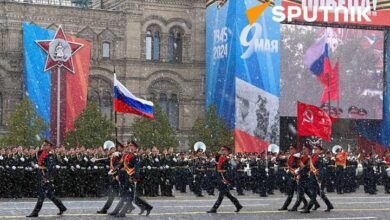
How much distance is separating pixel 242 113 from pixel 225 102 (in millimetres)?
1298

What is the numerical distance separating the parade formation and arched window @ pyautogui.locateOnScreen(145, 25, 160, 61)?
1668 cm

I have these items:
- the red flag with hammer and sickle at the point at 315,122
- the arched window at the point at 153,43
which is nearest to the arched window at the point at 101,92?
the arched window at the point at 153,43

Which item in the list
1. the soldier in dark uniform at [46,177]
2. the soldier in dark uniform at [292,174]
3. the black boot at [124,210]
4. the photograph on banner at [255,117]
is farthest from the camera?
the photograph on banner at [255,117]

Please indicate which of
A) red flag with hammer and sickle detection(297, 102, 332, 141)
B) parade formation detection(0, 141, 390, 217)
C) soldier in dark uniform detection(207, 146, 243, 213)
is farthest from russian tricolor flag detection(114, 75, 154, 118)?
red flag with hammer and sickle detection(297, 102, 332, 141)

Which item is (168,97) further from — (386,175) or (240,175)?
(386,175)

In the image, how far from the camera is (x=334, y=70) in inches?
2111

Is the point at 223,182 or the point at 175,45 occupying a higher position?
the point at 175,45

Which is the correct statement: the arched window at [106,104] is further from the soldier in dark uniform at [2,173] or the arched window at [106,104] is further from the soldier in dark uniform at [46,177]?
the soldier in dark uniform at [46,177]

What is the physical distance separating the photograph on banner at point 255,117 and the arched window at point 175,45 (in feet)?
15.1

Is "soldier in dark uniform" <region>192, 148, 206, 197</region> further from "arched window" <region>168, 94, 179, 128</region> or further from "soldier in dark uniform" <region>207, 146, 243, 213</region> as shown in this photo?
"arched window" <region>168, 94, 179, 128</region>

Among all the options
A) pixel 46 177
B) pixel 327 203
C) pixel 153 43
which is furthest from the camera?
pixel 153 43

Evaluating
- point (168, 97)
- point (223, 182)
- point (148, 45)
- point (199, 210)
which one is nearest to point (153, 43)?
point (148, 45)

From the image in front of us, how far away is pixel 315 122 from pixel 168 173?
5.97 metres

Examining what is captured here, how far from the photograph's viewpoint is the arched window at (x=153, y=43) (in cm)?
5159
